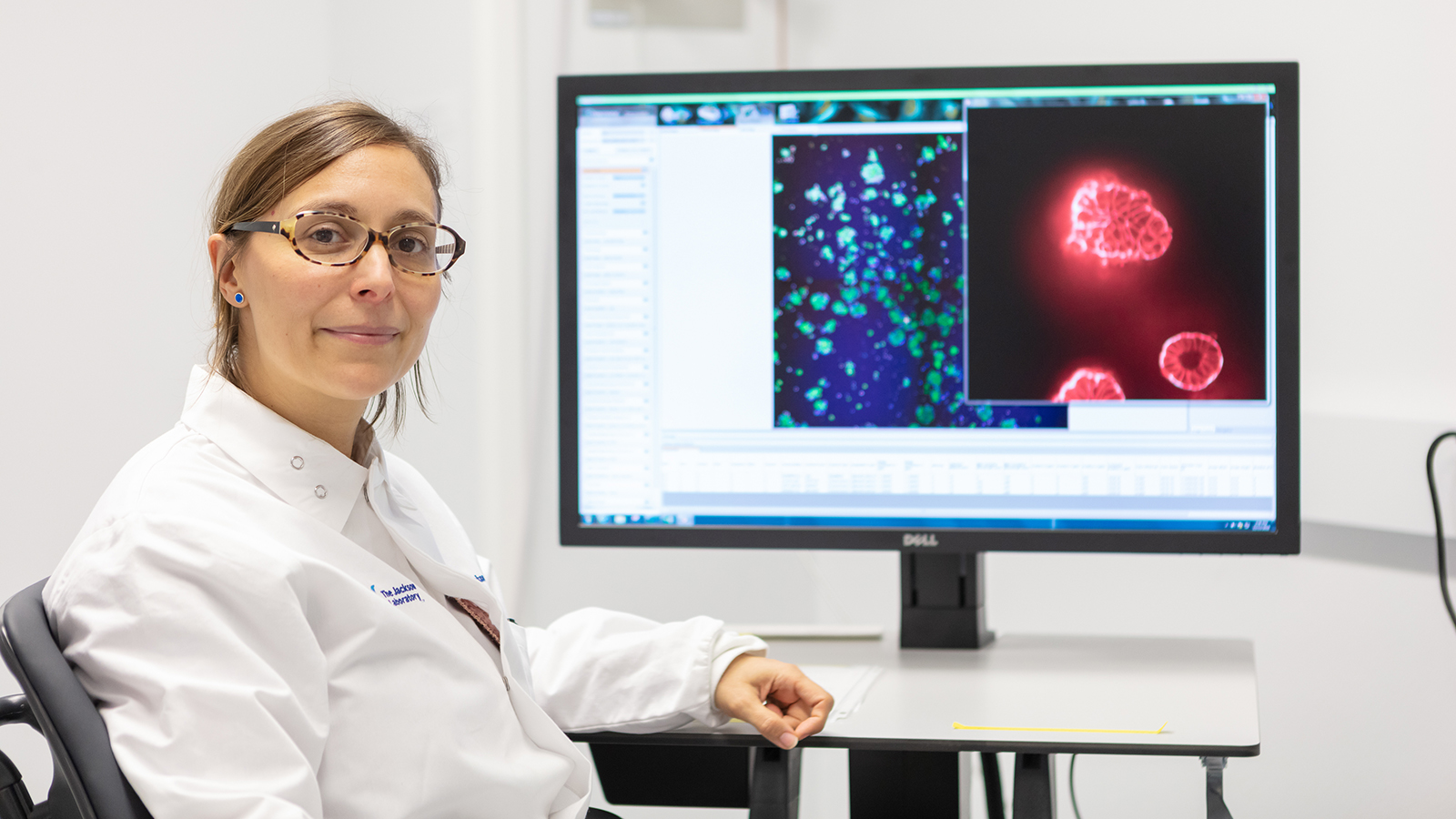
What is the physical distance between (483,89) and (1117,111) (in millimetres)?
1020

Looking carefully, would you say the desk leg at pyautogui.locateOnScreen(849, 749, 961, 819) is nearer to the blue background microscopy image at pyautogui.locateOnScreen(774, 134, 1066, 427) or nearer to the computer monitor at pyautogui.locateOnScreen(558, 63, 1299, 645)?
the computer monitor at pyautogui.locateOnScreen(558, 63, 1299, 645)

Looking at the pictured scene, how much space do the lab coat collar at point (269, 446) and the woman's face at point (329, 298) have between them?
0.04 meters

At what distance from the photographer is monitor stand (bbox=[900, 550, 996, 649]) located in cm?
141

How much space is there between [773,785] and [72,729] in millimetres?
580

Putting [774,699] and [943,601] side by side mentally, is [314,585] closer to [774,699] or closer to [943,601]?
[774,699]

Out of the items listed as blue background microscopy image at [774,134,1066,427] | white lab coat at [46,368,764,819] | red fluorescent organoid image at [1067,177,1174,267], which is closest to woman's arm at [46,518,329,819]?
white lab coat at [46,368,764,819]

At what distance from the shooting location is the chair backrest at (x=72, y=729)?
2.35ft

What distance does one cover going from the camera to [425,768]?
0.87 m

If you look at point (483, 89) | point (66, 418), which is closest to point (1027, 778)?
point (66, 418)

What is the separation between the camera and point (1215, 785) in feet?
3.47

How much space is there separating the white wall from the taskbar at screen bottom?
0.47 m

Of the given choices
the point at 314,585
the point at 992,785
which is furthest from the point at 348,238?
the point at 992,785

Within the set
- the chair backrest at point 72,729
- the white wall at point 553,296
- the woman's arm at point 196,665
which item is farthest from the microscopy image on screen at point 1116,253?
the chair backrest at point 72,729

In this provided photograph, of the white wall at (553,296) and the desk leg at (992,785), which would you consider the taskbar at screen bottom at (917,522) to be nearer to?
the desk leg at (992,785)
